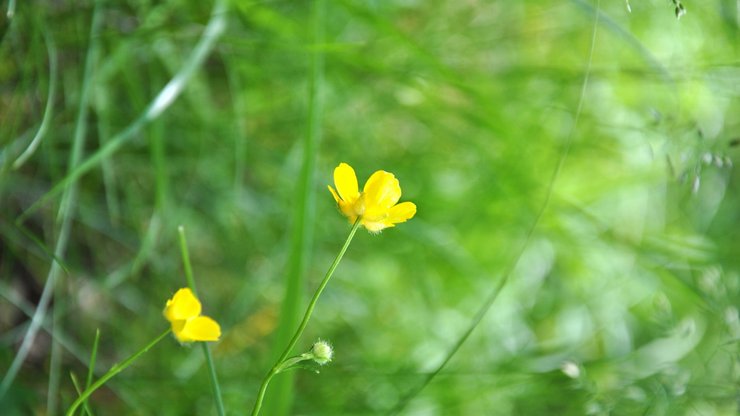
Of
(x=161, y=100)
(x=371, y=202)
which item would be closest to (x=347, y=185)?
(x=371, y=202)

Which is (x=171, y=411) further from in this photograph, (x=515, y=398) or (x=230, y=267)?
(x=515, y=398)

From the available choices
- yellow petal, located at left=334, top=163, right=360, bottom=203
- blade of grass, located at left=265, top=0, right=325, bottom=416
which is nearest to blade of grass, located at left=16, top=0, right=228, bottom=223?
blade of grass, located at left=265, top=0, right=325, bottom=416

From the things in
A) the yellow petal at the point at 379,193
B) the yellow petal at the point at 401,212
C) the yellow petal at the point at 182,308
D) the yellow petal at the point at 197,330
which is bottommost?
the yellow petal at the point at 197,330

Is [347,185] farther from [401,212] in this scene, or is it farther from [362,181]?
[362,181]

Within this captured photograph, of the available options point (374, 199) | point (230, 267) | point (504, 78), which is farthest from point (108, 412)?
point (504, 78)

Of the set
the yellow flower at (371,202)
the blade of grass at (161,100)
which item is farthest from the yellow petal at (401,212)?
the blade of grass at (161,100)

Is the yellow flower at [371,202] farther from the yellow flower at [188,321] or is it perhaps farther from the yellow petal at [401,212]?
the yellow flower at [188,321]
